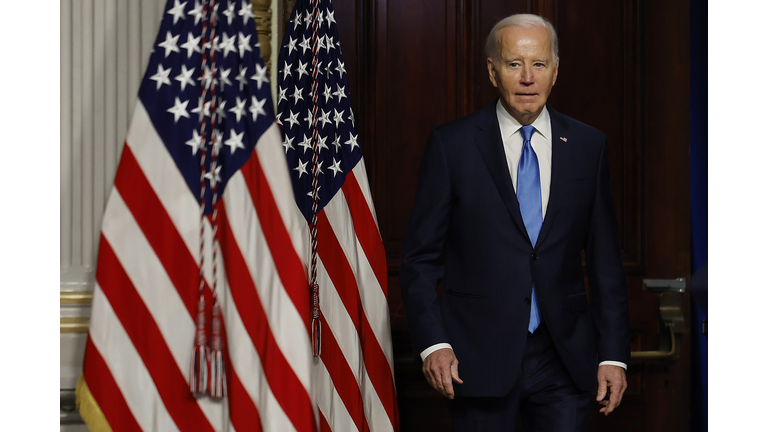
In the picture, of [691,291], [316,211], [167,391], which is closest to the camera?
[167,391]

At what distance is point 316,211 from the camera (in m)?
1.92

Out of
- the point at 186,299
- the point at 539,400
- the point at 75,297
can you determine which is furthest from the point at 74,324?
the point at 539,400

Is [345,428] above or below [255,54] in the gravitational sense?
below

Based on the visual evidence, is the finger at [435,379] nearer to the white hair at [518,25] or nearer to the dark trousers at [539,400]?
the dark trousers at [539,400]

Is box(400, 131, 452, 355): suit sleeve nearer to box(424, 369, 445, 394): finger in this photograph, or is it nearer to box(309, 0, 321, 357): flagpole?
box(424, 369, 445, 394): finger

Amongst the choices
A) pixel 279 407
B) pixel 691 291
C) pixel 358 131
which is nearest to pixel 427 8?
pixel 358 131

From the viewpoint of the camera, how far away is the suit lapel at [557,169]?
1.69 meters

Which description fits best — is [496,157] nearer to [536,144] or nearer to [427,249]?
[536,144]

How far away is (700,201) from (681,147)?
0.71 feet

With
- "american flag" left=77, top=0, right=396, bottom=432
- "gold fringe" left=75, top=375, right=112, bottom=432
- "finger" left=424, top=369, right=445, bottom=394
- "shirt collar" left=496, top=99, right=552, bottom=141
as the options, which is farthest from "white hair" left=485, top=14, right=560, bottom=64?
"gold fringe" left=75, top=375, right=112, bottom=432

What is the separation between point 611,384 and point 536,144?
2.26 feet

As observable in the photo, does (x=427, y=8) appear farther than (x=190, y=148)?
Yes

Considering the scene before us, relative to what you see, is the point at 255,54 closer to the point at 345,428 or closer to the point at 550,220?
the point at 550,220

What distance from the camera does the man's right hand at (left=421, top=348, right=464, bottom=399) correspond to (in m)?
1.63
